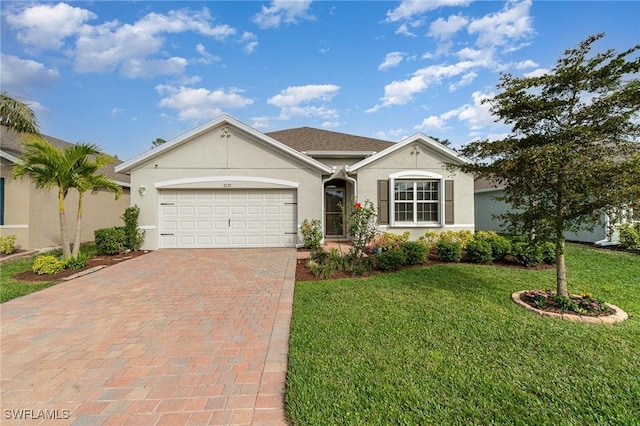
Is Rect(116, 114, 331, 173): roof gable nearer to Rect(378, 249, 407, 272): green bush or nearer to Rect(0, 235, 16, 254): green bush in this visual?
Rect(0, 235, 16, 254): green bush

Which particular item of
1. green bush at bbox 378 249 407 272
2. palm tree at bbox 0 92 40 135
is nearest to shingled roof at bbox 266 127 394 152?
green bush at bbox 378 249 407 272

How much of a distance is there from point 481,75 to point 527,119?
19.7 ft

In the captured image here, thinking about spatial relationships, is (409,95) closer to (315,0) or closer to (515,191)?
(315,0)

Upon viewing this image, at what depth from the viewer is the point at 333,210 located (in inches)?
511

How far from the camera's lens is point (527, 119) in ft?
15.3

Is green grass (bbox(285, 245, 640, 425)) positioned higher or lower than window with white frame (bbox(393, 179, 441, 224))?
lower

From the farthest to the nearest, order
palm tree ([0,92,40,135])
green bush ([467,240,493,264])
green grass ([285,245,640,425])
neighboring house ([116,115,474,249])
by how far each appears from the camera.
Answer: neighboring house ([116,115,474,249]) → palm tree ([0,92,40,135]) → green bush ([467,240,493,264]) → green grass ([285,245,640,425])

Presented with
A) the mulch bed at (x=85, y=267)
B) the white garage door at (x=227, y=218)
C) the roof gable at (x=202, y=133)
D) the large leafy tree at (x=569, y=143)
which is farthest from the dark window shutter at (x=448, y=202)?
the mulch bed at (x=85, y=267)

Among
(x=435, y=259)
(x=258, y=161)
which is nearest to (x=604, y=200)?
(x=435, y=259)

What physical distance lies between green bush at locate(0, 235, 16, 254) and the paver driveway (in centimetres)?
642

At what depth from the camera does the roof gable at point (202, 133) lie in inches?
420

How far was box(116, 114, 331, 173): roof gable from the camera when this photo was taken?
35.0ft

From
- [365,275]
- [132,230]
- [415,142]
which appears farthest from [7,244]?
[415,142]

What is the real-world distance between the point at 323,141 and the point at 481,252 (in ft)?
31.3
